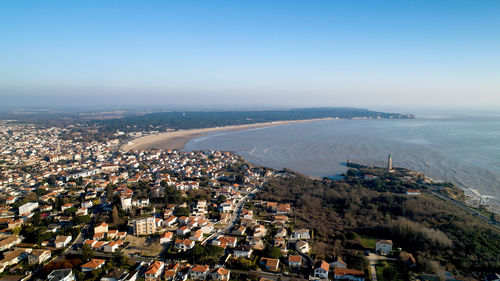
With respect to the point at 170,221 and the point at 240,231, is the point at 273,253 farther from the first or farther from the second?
the point at 170,221

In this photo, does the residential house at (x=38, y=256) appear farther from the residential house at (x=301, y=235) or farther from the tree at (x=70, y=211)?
the residential house at (x=301, y=235)

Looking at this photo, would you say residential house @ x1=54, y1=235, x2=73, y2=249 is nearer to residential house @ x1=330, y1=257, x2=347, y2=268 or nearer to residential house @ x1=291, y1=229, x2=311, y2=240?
residential house @ x1=291, y1=229, x2=311, y2=240

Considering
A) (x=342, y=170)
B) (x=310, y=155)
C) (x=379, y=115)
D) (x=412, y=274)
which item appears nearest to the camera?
(x=412, y=274)

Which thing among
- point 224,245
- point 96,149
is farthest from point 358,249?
point 96,149

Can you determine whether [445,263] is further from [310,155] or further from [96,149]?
[96,149]

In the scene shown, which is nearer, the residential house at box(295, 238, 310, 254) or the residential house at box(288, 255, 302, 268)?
the residential house at box(288, 255, 302, 268)

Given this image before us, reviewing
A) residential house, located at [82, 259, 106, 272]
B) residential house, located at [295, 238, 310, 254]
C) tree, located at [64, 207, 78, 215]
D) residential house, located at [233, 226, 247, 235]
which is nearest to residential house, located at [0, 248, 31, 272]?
residential house, located at [82, 259, 106, 272]
